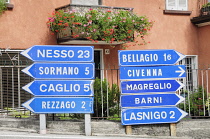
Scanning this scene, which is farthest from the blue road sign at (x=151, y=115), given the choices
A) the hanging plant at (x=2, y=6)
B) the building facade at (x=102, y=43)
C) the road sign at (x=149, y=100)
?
the hanging plant at (x=2, y=6)

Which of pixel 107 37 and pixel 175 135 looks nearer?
pixel 175 135

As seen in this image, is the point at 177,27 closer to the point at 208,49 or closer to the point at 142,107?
the point at 208,49

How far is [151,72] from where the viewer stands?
839 cm

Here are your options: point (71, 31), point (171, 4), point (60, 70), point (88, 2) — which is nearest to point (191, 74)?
point (171, 4)

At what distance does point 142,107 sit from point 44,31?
219 inches

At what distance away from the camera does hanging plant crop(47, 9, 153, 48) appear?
38.6ft

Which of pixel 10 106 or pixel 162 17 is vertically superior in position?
pixel 162 17

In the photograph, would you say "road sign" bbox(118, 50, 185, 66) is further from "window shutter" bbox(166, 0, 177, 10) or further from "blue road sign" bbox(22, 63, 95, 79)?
"window shutter" bbox(166, 0, 177, 10)

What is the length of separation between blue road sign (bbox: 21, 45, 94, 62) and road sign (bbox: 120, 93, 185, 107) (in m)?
1.22

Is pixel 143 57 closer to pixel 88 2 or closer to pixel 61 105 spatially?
pixel 61 105

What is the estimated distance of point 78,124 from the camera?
841 centimetres

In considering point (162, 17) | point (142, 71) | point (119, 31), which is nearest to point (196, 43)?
point (162, 17)

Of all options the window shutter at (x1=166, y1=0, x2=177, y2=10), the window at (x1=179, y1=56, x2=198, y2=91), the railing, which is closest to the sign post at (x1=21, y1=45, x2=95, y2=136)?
the railing

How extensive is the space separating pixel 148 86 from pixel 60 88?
1.96 m
